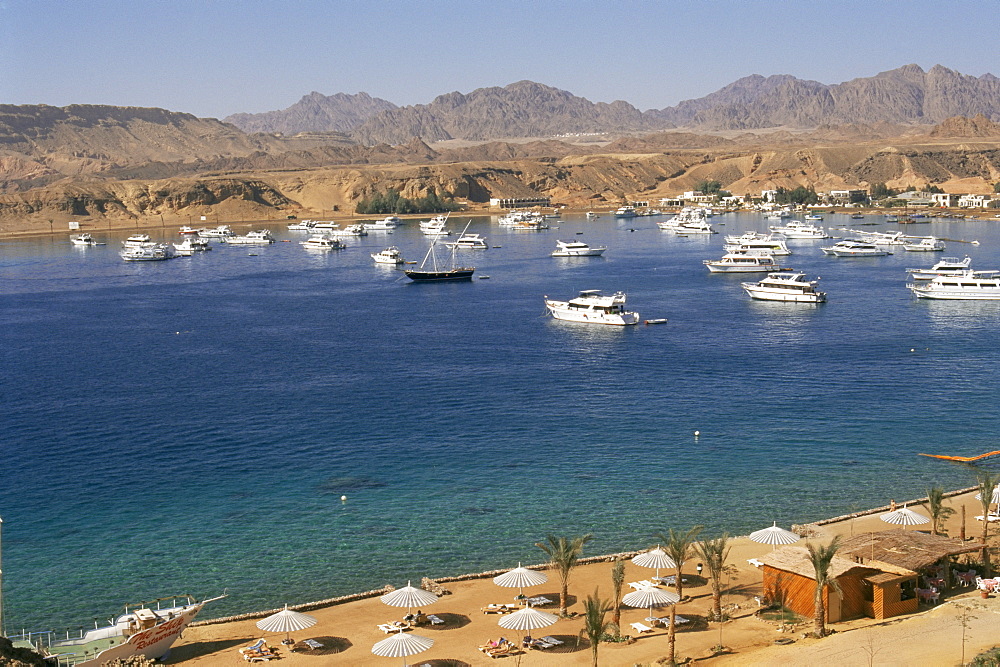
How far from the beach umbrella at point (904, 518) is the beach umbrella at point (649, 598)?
1089 centimetres

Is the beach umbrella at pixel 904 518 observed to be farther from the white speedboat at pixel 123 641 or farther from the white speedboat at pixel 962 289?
the white speedboat at pixel 962 289

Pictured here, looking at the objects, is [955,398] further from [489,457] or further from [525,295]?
[525,295]

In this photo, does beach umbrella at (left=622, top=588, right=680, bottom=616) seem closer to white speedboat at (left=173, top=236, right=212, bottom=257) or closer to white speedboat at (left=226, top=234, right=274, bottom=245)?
white speedboat at (left=173, top=236, right=212, bottom=257)

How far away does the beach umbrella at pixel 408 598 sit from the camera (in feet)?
105

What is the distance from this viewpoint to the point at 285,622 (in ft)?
102

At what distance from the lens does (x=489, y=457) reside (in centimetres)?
5019

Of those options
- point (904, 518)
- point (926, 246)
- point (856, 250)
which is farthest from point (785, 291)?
point (904, 518)

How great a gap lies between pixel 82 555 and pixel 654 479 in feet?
76.9

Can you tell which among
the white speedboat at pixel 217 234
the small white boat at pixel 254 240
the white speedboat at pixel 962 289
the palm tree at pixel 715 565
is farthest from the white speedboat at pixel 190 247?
the palm tree at pixel 715 565

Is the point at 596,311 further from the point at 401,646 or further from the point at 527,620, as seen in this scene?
the point at 401,646

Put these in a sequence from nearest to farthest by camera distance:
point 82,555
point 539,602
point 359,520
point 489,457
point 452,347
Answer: point 539,602 < point 82,555 < point 359,520 < point 489,457 < point 452,347

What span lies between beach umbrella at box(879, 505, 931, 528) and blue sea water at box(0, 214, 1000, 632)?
361 cm

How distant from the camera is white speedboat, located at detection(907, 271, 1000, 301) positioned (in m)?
95.8

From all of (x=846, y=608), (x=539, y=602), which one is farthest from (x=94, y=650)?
(x=846, y=608)
